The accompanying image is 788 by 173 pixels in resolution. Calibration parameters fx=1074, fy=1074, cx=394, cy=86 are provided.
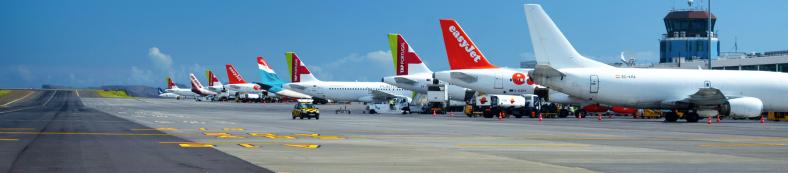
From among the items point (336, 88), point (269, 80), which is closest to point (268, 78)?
point (269, 80)

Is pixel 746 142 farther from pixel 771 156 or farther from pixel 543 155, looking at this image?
pixel 543 155

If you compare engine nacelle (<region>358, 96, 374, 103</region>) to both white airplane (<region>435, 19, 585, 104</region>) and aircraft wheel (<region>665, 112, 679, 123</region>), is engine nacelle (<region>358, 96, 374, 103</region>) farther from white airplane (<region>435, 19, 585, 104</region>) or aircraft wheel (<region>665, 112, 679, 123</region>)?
aircraft wheel (<region>665, 112, 679, 123</region>)

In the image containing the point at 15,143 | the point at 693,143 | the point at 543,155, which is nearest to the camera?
the point at 543,155

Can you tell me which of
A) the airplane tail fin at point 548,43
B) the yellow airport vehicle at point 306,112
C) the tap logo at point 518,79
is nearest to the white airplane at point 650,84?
the airplane tail fin at point 548,43

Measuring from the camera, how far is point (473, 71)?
67562 millimetres

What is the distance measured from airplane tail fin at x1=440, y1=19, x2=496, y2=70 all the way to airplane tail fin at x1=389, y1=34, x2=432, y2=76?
17.8 m

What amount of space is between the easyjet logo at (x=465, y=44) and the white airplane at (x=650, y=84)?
9.34 metres

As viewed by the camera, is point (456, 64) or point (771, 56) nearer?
point (456, 64)

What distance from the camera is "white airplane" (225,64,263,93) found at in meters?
169

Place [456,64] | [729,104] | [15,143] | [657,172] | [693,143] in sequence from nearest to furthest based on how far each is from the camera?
[657,172]
[15,143]
[693,143]
[729,104]
[456,64]

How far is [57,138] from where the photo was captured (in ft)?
104

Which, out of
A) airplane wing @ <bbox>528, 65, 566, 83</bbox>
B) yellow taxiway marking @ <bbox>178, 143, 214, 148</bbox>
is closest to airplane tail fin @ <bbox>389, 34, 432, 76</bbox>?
airplane wing @ <bbox>528, 65, 566, 83</bbox>

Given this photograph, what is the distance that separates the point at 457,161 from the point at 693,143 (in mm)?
11796

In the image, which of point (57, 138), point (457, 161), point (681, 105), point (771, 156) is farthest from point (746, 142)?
point (681, 105)
